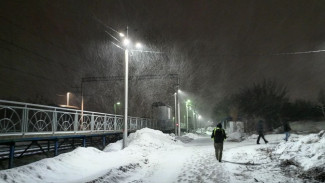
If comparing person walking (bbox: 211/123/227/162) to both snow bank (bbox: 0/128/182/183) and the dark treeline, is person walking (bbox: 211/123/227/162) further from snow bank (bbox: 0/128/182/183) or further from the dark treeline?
the dark treeline

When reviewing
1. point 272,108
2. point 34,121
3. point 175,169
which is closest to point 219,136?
point 175,169

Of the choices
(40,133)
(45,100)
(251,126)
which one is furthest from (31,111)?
(45,100)

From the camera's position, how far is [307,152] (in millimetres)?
9031

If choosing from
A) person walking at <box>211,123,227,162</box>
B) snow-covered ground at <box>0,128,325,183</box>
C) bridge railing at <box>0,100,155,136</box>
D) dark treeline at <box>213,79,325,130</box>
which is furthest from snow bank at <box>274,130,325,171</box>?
dark treeline at <box>213,79,325,130</box>

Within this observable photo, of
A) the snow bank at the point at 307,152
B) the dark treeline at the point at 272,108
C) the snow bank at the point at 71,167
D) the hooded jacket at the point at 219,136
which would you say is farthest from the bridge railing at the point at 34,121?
the dark treeline at the point at 272,108

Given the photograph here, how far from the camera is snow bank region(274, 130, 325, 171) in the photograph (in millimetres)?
7786

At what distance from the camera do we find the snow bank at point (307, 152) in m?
7.79

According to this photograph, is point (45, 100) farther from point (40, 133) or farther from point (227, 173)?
point (227, 173)

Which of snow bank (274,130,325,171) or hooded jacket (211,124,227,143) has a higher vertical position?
hooded jacket (211,124,227,143)

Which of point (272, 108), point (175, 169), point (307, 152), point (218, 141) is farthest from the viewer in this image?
point (272, 108)

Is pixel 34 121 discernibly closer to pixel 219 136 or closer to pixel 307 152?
pixel 219 136

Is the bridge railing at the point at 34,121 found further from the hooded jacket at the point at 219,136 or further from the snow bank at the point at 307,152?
the snow bank at the point at 307,152

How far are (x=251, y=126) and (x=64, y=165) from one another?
3561cm

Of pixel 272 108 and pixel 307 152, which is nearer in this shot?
pixel 307 152
